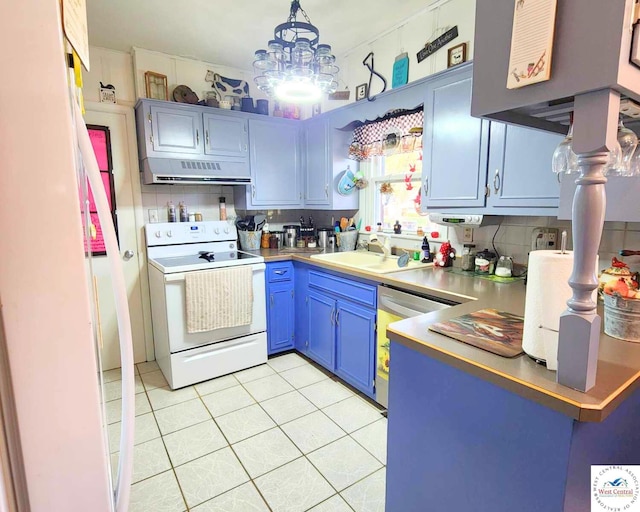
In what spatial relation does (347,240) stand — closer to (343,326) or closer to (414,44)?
(343,326)

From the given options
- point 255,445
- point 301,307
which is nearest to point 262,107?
point 301,307

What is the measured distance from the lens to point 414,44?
258cm

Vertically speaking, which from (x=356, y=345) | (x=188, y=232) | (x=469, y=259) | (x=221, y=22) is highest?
(x=221, y=22)

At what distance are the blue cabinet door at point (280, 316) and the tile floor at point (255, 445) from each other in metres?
0.33

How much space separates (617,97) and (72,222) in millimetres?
1100

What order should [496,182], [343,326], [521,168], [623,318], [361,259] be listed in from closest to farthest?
[623,318] → [521,168] → [496,182] → [343,326] → [361,259]

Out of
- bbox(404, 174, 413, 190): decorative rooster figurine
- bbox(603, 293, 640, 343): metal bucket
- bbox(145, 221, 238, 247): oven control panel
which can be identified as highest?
bbox(404, 174, 413, 190): decorative rooster figurine

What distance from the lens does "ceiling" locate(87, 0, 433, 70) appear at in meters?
2.29

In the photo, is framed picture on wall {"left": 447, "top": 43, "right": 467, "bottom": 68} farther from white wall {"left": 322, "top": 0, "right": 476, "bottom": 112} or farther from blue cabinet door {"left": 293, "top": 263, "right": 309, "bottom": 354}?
blue cabinet door {"left": 293, "top": 263, "right": 309, "bottom": 354}

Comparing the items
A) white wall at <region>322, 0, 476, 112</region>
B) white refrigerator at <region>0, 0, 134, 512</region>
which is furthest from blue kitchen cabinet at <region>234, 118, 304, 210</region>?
white refrigerator at <region>0, 0, 134, 512</region>

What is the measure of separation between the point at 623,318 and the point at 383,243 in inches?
74.7

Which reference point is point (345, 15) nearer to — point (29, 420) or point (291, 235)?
point (291, 235)

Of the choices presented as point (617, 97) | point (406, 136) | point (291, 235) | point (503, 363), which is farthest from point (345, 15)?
point (503, 363)

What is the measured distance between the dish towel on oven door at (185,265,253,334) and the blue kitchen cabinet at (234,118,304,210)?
2.60ft
